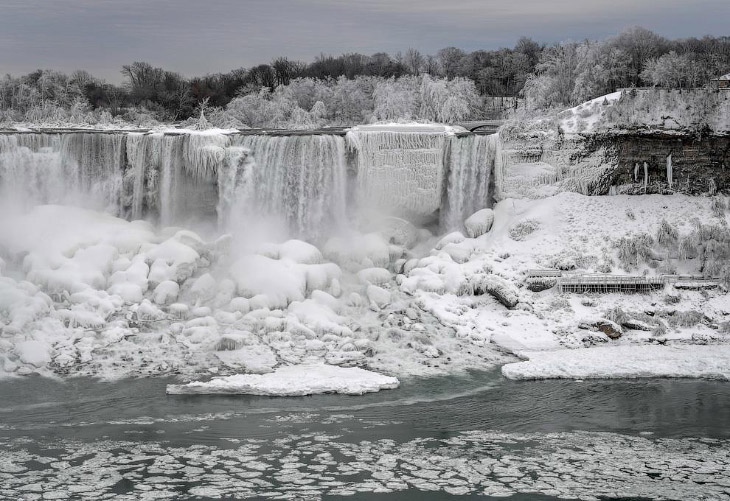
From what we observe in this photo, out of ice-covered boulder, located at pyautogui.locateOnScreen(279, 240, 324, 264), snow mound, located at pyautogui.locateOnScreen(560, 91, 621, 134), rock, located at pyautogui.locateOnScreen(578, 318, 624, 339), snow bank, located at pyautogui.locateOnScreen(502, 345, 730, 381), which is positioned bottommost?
snow bank, located at pyautogui.locateOnScreen(502, 345, 730, 381)

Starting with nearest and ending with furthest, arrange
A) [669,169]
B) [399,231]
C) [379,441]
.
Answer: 1. [379,441]
2. [399,231]
3. [669,169]

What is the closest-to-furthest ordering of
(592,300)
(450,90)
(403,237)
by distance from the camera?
1. (592,300)
2. (403,237)
3. (450,90)

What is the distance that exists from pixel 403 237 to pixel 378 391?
27.1ft

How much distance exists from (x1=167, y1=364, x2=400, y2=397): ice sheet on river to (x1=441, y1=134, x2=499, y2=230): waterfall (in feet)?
28.9

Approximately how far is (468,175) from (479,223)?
5.21 feet

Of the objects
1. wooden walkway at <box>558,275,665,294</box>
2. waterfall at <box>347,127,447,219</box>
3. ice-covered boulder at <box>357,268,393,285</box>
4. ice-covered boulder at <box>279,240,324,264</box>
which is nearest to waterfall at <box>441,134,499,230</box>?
waterfall at <box>347,127,447,219</box>

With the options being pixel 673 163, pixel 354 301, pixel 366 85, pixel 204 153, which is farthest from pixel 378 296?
pixel 366 85

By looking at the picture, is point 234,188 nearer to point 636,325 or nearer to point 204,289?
point 204,289

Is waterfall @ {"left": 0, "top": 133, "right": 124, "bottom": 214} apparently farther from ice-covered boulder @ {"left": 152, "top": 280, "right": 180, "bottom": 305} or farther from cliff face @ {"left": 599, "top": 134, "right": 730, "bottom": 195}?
cliff face @ {"left": 599, "top": 134, "right": 730, "bottom": 195}

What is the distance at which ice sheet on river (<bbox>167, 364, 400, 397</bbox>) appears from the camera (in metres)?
16.6

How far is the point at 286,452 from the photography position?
13.7m

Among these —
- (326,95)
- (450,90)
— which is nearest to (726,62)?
(450,90)

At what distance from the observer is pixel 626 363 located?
1822 centimetres

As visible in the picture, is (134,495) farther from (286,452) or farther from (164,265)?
(164,265)
